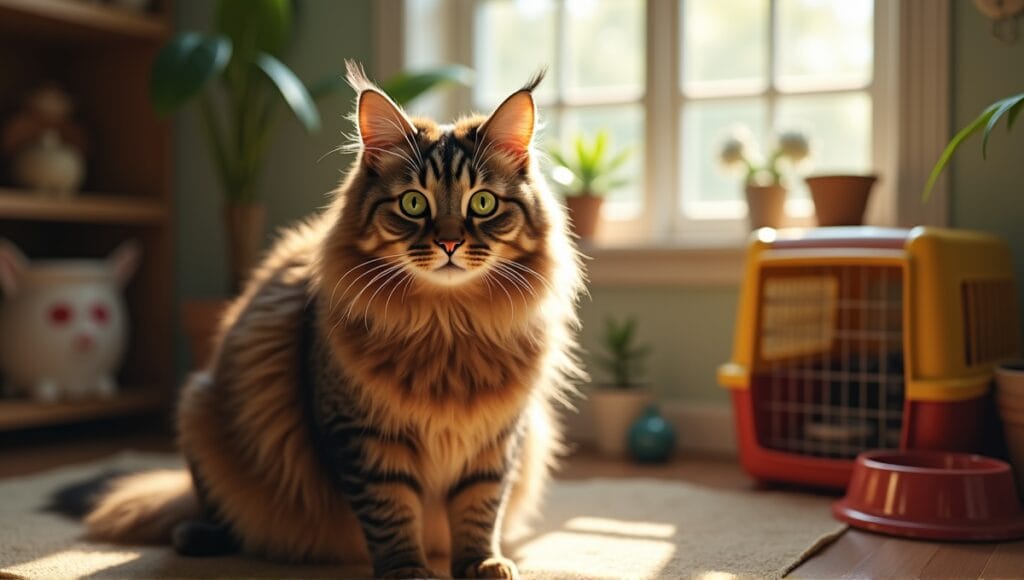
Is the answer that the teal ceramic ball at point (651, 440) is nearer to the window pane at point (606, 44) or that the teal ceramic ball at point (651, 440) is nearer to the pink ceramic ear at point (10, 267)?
the window pane at point (606, 44)

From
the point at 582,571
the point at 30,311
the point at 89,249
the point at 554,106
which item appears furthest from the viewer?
the point at 89,249

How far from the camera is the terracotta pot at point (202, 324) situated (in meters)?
2.90

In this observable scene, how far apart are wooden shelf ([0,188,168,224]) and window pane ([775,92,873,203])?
2.04 meters

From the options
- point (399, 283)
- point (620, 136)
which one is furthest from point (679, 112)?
point (399, 283)

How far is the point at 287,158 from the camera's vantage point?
3.36 meters

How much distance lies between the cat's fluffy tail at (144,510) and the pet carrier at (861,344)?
47.6 inches

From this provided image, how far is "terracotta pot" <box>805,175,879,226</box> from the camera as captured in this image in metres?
2.42

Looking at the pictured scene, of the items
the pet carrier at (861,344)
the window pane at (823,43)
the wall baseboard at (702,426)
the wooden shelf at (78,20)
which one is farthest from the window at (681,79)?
the wooden shelf at (78,20)

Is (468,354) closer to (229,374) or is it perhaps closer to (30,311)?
(229,374)

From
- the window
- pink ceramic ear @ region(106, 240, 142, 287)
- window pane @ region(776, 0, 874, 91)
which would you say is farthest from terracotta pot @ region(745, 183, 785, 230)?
pink ceramic ear @ region(106, 240, 142, 287)

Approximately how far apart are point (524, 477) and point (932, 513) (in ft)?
2.39

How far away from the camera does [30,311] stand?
2.96 metres

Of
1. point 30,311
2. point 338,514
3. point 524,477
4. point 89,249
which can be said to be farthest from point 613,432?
point 89,249

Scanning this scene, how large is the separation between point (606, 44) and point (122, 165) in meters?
1.73
